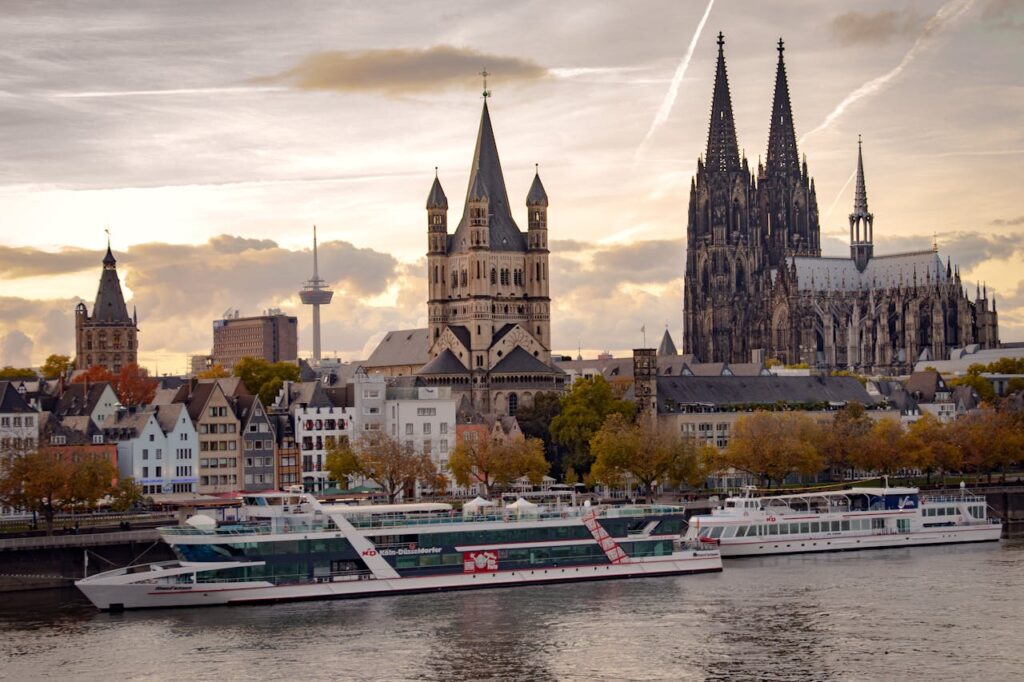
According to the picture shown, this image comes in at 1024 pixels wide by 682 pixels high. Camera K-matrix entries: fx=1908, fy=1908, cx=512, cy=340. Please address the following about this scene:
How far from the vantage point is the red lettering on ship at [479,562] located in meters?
98.9

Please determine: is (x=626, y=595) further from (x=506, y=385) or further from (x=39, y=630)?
(x=506, y=385)

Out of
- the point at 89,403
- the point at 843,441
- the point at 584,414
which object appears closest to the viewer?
the point at 89,403

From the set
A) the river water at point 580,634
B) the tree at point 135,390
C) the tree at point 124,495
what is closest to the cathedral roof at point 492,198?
the tree at point 135,390

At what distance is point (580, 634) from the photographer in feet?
268

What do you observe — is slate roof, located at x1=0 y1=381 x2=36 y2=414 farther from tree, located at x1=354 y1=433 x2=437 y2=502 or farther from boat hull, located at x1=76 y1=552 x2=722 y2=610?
boat hull, located at x1=76 y1=552 x2=722 y2=610

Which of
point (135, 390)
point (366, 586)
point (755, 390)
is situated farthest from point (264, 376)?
point (366, 586)

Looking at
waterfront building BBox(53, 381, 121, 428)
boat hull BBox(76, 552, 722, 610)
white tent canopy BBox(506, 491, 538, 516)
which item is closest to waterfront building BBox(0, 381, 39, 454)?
waterfront building BBox(53, 381, 121, 428)

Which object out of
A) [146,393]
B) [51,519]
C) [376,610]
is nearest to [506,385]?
[146,393]

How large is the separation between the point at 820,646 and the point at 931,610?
10.9 metres

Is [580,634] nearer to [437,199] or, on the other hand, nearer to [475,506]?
[475,506]

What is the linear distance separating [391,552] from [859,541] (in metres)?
34.7

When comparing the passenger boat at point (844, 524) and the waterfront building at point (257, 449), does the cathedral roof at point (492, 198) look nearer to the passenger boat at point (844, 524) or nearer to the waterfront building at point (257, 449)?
the waterfront building at point (257, 449)

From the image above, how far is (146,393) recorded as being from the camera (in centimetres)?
18838

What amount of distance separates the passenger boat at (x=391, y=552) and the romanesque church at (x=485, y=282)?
2825 inches
